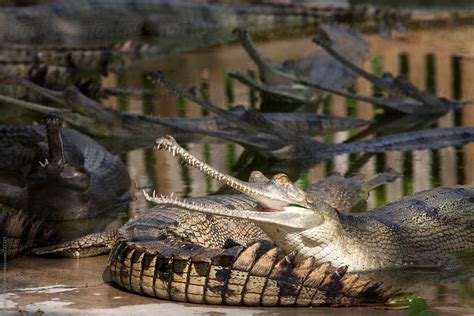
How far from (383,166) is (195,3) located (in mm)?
9630

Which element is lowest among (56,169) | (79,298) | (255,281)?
(79,298)

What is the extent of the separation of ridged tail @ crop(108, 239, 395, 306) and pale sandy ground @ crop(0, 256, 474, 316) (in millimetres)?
39

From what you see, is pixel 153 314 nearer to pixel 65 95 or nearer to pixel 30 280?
pixel 30 280

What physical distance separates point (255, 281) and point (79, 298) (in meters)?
0.76

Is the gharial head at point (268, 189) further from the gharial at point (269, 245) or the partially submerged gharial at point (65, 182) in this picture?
the partially submerged gharial at point (65, 182)

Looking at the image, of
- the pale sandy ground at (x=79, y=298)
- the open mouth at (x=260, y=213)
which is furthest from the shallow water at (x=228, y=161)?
the open mouth at (x=260, y=213)

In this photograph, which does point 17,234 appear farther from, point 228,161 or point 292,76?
point 292,76

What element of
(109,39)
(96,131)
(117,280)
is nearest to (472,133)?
(96,131)

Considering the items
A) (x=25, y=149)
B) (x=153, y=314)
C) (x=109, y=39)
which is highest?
(x=109, y=39)

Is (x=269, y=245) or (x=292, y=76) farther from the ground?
(x=292, y=76)

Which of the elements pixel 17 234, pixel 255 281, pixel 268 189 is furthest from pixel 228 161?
pixel 255 281

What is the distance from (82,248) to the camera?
630 centimetres

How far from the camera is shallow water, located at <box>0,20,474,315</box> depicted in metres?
5.46

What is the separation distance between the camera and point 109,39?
1666 centimetres
